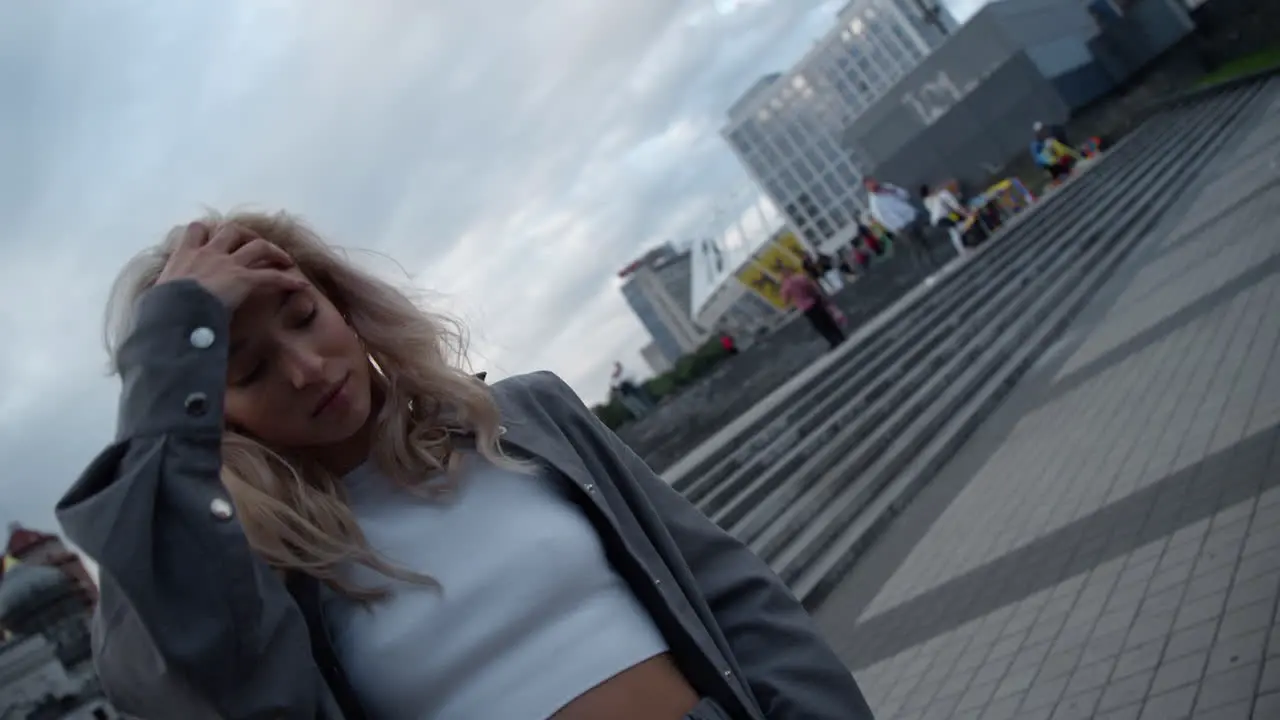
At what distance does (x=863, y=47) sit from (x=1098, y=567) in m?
79.6

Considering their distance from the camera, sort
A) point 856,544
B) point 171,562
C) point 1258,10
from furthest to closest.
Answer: point 1258,10, point 856,544, point 171,562

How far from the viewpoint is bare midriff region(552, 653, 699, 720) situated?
4.43 ft

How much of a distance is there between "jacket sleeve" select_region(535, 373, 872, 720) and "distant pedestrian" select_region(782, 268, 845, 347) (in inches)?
538

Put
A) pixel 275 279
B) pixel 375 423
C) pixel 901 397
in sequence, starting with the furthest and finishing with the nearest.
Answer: pixel 901 397 → pixel 375 423 → pixel 275 279

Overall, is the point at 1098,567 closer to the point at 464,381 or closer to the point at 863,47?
the point at 464,381

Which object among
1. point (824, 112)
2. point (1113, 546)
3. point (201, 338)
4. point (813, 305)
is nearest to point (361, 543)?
point (201, 338)

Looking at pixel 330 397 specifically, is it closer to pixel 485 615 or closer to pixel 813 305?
pixel 485 615

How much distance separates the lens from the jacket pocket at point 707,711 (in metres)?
1.38

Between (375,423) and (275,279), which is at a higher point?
(275,279)

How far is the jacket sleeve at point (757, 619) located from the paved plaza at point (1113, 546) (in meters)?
2.11

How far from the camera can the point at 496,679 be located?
4.43ft

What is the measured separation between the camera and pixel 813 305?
50.4ft

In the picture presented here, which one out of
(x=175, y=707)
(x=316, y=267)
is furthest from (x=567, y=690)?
(x=316, y=267)

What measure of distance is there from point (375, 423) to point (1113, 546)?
169 inches
